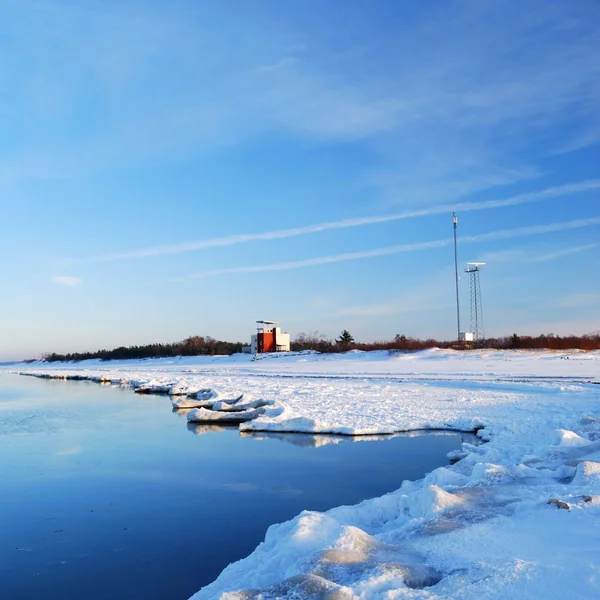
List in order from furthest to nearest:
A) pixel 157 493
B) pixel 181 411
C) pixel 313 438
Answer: pixel 181 411 → pixel 313 438 → pixel 157 493

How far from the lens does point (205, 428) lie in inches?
538

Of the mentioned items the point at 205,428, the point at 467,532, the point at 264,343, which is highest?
the point at 264,343

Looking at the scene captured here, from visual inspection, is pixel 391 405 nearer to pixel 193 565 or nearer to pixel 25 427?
pixel 25 427

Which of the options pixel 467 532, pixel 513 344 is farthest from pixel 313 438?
pixel 513 344

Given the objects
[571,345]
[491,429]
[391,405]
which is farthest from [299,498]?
[571,345]

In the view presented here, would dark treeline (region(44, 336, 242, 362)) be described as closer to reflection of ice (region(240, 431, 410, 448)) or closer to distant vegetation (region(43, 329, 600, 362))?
distant vegetation (region(43, 329, 600, 362))

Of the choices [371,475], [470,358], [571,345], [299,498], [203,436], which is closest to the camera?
[299,498]

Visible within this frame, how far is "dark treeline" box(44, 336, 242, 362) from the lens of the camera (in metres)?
61.8

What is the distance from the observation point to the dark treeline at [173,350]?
61750 mm

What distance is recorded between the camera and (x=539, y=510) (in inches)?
211

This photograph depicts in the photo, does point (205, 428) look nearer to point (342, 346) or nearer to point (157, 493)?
point (157, 493)

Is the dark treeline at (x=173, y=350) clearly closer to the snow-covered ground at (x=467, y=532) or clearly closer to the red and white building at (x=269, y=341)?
the red and white building at (x=269, y=341)

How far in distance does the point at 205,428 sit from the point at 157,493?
19.5 ft

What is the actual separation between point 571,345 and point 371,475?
34711 millimetres
